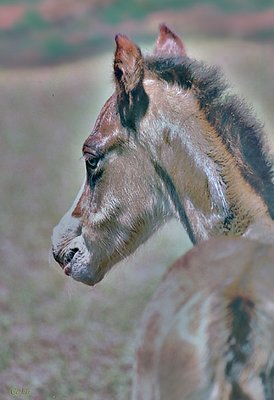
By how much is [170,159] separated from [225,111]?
0.49ft

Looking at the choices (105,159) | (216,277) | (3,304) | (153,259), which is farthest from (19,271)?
(216,277)

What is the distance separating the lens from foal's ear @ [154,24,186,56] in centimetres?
189

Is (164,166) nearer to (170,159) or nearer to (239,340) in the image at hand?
(170,159)

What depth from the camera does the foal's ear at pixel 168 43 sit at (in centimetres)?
189

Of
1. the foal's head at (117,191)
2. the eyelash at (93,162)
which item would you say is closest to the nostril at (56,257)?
the foal's head at (117,191)

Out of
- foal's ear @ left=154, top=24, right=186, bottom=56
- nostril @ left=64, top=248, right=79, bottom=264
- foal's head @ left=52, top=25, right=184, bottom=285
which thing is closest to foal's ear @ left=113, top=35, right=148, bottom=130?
foal's head @ left=52, top=25, right=184, bottom=285

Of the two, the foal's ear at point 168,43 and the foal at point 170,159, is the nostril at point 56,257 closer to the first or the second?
the foal at point 170,159

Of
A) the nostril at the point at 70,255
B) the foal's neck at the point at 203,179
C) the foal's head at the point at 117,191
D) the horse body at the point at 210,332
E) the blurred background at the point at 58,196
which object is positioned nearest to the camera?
the horse body at the point at 210,332

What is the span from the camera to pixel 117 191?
173 cm

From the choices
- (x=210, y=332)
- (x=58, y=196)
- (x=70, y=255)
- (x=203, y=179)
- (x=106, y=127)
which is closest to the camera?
(x=210, y=332)

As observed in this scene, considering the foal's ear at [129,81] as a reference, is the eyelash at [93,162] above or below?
below

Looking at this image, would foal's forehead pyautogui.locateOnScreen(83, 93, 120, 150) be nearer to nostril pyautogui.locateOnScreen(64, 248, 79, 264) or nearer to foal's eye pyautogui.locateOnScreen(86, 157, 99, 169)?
foal's eye pyautogui.locateOnScreen(86, 157, 99, 169)

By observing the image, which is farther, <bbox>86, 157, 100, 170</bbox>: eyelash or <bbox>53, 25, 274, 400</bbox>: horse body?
<bbox>86, 157, 100, 170</bbox>: eyelash

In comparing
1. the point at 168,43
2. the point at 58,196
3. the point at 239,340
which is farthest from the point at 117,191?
the point at 58,196
